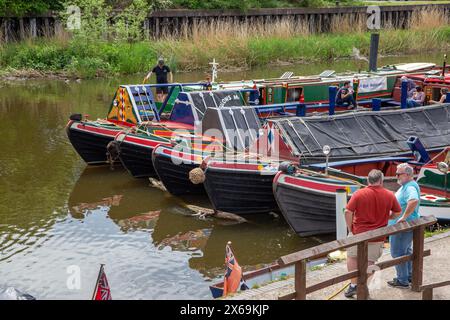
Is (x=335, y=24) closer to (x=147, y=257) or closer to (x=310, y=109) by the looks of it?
(x=310, y=109)

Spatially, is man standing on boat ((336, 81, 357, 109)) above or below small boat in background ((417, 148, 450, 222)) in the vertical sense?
above

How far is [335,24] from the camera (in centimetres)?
4659

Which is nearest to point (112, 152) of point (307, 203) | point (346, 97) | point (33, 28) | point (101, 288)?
point (346, 97)

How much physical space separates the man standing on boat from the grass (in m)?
16.6

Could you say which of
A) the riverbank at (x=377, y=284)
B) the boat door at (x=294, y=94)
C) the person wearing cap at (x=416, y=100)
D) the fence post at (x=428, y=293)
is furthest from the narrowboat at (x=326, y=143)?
the fence post at (x=428, y=293)

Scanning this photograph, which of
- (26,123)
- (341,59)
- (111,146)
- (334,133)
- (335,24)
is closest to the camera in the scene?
(334,133)

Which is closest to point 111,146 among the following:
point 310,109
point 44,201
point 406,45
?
point 44,201

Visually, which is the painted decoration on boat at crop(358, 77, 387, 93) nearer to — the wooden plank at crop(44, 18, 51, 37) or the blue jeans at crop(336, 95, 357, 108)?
the blue jeans at crop(336, 95, 357, 108)

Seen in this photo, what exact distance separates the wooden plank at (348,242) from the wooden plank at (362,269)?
0.10m

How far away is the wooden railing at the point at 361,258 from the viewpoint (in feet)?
26.0

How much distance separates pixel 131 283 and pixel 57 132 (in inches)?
489

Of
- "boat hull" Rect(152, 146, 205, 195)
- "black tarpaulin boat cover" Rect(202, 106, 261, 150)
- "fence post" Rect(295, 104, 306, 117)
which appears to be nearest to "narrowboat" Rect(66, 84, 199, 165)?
"black tarpaulin boat cover" Rect(202, 106, 261, 150)
